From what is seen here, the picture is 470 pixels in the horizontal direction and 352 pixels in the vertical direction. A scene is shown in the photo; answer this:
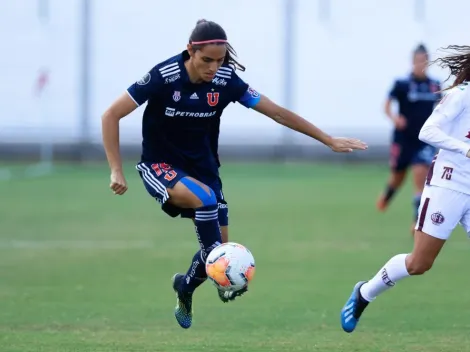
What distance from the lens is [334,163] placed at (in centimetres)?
3006

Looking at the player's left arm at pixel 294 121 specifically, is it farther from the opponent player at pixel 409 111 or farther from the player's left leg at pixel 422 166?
the opponent player at pixel 409 111

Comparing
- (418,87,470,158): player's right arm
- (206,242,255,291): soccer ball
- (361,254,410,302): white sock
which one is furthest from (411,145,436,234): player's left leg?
(206,242,255,291): soccer ball

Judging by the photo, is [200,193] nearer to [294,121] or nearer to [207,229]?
[207,229]

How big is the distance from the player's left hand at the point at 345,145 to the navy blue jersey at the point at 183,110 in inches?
26.2

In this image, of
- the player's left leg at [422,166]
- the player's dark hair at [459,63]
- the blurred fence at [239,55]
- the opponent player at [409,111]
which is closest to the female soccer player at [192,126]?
the player's dark hair at [459,63]

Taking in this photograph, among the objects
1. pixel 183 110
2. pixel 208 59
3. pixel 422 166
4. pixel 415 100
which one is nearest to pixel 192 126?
pixel 183 110

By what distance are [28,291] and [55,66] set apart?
20.1 metres

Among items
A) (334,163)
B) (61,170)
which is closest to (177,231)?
(61,170)

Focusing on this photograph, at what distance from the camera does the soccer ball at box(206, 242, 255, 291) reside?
7.57 metres

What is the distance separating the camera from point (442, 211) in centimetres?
767

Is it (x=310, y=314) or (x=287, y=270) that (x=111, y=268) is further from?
(x=310, y=314)

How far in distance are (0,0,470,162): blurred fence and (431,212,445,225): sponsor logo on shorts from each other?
22277 mm

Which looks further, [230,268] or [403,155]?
[403,155]

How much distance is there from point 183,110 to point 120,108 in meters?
0.45
